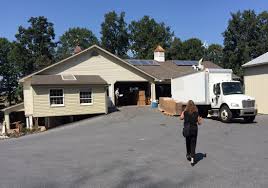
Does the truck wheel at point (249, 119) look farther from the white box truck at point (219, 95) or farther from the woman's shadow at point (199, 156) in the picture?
the woman's shadow at point (199, 156)

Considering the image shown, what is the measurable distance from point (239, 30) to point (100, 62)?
37.2 meters

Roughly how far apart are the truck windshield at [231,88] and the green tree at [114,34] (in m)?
58.1

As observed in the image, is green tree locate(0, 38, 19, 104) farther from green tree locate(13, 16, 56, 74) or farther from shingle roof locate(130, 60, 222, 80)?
shingle roof locate(130, 60, 222, 80)

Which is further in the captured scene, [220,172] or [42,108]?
[42,108]

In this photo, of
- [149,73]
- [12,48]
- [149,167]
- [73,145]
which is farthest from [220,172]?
[12,48]

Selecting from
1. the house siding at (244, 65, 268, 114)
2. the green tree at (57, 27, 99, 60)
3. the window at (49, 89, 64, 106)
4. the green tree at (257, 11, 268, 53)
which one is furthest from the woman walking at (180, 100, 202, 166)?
the green tree at (57, 27, 99, 60)

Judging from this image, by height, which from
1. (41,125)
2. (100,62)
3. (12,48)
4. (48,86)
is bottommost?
(41,125)

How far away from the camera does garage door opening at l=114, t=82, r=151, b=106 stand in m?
39.2

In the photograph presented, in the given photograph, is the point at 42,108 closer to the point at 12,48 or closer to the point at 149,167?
the point at 149,167

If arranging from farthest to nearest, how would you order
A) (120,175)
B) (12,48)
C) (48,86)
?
(12,48), (48,86), (120,175)

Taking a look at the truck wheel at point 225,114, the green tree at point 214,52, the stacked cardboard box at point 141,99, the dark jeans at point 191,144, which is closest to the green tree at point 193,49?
the green tree at point 214,52

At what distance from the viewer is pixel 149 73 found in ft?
131

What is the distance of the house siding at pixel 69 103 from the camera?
30.3 m

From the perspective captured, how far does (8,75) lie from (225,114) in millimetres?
58348
